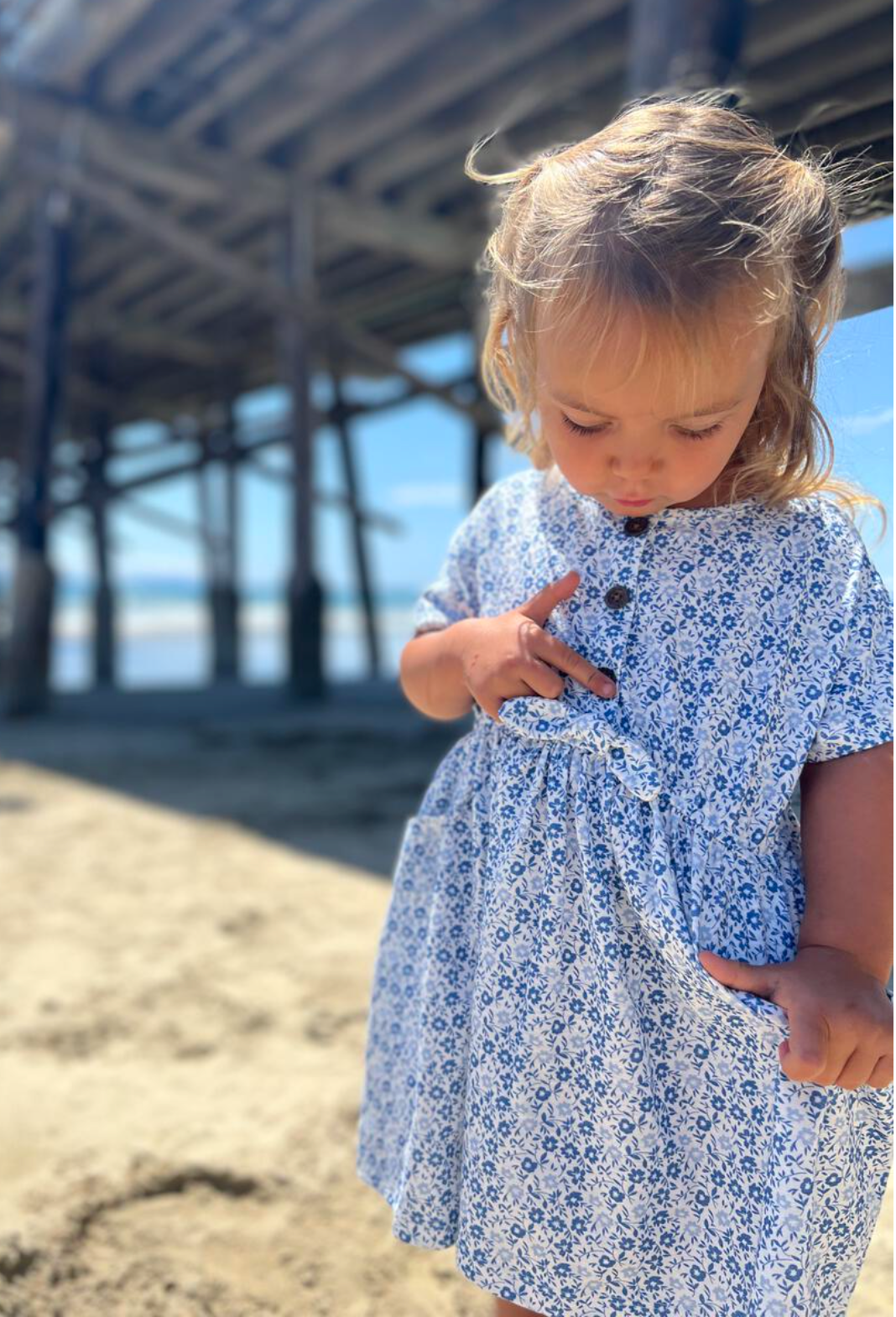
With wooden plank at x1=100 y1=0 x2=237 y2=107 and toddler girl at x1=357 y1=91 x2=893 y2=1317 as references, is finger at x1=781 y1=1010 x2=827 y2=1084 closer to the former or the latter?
toddler girl at x1=357 y1=91 x2=893 y2=1317

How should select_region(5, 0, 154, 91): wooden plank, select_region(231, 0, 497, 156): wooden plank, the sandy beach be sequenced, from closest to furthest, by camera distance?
the sandy beach, select_region(231, 0, 497, 156): wooden plank, select_region(5, 0, 154, 91): wooden plank

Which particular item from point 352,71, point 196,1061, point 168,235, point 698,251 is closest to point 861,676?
point 698,251

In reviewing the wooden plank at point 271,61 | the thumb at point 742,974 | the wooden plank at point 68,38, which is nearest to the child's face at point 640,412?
the thumb at point 742,974

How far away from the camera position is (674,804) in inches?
36.0

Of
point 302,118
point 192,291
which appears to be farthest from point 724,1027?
point 192,291

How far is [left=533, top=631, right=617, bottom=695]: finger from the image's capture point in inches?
37.3

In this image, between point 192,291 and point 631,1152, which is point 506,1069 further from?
point 192,291

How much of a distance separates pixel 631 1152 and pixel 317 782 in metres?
3.21

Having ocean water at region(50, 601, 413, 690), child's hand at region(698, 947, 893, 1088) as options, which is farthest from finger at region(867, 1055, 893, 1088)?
ocean water at region(50, 601, 413, 690)

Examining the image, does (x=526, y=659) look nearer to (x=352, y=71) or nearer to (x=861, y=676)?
(x=861, y=676)

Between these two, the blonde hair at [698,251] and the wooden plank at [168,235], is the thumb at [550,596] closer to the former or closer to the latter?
the blonde hair at [698,251]

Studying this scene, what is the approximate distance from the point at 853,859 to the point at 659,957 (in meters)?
0.18

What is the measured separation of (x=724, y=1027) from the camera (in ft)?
2.82

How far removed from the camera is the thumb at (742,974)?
32.7 inches
